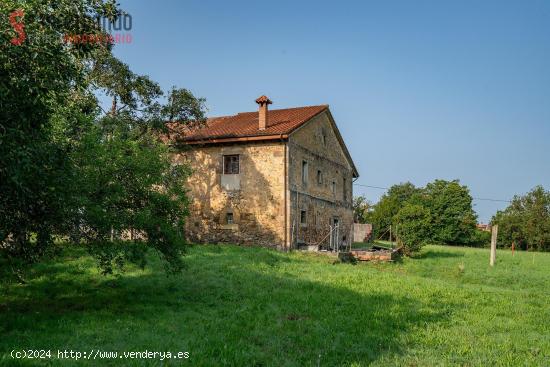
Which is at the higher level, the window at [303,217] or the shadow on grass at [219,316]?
the window at [303,217]

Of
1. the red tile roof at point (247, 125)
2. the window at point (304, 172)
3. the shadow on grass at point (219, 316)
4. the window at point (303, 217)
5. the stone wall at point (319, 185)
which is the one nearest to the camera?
the shadow on grass at point (219, 316)

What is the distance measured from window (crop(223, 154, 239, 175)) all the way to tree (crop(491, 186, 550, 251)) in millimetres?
51763

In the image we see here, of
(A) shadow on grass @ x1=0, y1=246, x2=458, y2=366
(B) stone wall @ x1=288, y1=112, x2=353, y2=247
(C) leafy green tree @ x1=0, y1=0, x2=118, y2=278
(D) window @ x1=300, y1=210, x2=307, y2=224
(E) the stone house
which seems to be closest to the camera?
(C) leafy green tree @ x1=0, y1=0, x2=118, y2=278

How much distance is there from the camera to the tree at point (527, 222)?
58688mm

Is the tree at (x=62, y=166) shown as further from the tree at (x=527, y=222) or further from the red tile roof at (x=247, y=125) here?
the tree at (x=527, y=222)

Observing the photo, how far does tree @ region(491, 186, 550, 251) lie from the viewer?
193 feet

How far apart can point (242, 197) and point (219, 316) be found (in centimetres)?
1282

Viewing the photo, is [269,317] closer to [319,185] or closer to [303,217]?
[303,217]

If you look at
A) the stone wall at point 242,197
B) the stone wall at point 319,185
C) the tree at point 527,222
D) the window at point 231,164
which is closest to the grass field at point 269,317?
the stone wall at point 242,197

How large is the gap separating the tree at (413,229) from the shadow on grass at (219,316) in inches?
434

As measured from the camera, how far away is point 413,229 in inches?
910

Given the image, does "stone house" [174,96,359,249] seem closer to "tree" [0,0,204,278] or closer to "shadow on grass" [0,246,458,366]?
"shadow on grass" [0,246,458,366]

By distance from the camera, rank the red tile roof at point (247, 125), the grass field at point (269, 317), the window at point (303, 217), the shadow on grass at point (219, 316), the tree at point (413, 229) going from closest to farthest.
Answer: the grass field at point (269, 317)
the shadow on grass at point (219, 316)
the red tile roof at point (247, 125)
the window at point (303, 217)
the tree at point (413, 229)

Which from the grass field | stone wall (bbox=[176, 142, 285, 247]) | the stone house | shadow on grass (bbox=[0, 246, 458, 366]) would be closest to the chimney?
the stone house
